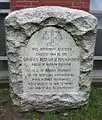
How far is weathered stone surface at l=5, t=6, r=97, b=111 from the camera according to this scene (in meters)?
5.00

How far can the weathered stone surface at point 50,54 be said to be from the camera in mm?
5004

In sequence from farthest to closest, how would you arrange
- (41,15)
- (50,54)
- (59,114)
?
1. (59,114)
2. (50,54)
3. (41,15)

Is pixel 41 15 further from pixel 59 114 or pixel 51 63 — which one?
pixel 59 114

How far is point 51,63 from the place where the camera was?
5.21 metres

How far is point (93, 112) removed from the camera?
212 inches

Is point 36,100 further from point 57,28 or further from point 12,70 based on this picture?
point 57,28

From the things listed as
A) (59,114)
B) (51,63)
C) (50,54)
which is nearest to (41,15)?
(50,54)

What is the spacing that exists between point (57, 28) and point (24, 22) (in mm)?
452

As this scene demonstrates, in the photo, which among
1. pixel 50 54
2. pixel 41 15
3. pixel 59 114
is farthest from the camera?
pixel 59 114

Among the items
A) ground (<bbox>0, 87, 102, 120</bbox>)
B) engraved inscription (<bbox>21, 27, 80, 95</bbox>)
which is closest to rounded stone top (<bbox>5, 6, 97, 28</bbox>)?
engraved inscription (<bbox>21, 27, 80, 95</bbox>)

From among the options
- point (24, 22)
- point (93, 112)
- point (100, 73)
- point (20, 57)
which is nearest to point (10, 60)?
point (20, 57)

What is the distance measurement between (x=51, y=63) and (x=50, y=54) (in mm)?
127

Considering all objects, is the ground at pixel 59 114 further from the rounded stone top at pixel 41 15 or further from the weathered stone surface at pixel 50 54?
the rounded stone top at pixel 41 15

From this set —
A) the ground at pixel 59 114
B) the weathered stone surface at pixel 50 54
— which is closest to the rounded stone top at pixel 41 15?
the weathered stone surface at pixel 50 54
